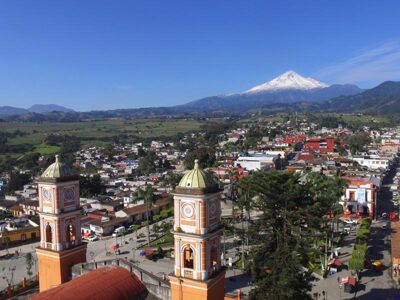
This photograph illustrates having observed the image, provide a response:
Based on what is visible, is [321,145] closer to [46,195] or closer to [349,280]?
[349,280]

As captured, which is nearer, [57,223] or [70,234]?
[57,223]

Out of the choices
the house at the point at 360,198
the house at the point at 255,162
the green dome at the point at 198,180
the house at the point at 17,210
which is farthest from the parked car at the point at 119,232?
the green dome at the point at 198,180

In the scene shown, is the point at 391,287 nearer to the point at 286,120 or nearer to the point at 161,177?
the point at 161,177

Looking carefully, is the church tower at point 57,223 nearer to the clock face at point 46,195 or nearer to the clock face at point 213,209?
the clock face at point 46,195

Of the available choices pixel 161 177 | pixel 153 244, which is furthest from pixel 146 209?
pixel 161 177

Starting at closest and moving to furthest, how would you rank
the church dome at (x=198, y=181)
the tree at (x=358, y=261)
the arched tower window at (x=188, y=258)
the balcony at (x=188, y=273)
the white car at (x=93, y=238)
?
the church dome at (x=198, y=181) < the balcony at (x=188, y=273) < the arched tower window at (x=188, y=258) < the tree at (x=358, y=261) < the white car at (x=93, y=238)

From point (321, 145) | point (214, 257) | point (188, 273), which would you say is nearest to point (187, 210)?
point (214, 257)
